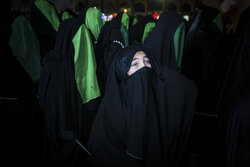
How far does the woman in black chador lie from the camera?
1.03 meters

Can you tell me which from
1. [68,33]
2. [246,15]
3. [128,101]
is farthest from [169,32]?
[68,33]

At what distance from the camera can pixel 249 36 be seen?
1.16 m

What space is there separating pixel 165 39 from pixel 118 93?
2.74ft

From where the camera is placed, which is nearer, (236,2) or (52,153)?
(52,153)

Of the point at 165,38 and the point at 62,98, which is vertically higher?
the point at 165,38

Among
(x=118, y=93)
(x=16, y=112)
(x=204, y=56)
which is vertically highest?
(x=204, y=56)

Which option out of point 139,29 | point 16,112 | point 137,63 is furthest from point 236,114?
point 16,112

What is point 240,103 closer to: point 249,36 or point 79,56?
point 249,36

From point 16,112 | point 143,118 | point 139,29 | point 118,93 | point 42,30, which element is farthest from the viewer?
point 139,29

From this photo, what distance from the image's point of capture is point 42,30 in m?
1.58

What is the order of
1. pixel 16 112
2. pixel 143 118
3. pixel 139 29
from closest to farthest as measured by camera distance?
pixel 143 118 → pixel 16 112 → pixel 139 29

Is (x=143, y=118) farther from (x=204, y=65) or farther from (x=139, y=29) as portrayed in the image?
(x=139, y=29)

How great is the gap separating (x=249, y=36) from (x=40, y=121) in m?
2.14

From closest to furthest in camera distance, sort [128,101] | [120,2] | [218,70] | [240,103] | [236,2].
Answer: [240,103] → [128,101] → [218,70] → [236,2] → [120,2]
